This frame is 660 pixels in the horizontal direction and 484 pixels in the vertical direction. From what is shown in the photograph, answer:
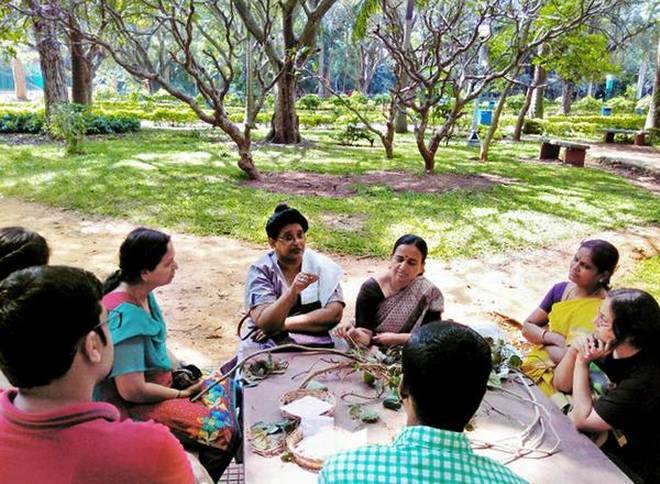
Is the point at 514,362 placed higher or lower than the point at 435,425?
lower

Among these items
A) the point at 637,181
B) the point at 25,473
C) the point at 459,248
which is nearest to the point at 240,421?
the point at 25,473

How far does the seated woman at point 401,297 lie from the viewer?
3.09 meters

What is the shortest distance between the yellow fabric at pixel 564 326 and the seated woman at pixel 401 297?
59cm

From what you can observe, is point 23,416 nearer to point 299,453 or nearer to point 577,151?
point 299,453

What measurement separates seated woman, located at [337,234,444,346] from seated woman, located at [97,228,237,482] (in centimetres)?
96

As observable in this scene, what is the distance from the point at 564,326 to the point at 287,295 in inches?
61.2

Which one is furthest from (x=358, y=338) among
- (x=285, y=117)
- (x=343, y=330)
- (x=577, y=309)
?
(x=285, y=117)

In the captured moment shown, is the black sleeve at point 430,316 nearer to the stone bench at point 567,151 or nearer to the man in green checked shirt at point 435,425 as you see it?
the man in green checked shirt at point 435,425

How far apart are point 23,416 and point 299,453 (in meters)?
0.88

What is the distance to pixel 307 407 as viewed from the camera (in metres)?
2.09

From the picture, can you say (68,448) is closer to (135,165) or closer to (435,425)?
(435,425)

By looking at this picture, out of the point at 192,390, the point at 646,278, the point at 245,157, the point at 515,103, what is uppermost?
the point at 515,103

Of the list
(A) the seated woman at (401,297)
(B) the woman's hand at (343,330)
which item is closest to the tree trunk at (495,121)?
(A) the seated woman at (401,297)

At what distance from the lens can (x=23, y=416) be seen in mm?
1272
